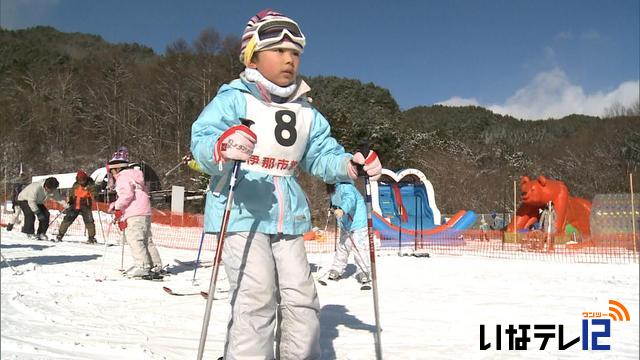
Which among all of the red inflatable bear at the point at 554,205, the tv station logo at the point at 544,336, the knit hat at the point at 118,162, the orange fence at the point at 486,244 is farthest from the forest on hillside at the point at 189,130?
the tv station logo at the point at 544,336

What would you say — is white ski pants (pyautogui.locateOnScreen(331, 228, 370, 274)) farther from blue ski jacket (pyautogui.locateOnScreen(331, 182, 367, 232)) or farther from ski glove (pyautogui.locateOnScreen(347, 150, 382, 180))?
ski glove (pyautogui.locateOnScreen(347, 150, 382, 180))

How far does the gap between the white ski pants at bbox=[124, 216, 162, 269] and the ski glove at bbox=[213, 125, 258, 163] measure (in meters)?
4.83

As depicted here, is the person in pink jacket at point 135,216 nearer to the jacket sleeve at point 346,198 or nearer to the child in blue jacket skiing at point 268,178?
the jacket sleeve at point 346,198

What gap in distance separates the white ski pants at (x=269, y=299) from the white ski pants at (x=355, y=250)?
413 cm

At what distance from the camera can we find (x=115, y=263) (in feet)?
26.6

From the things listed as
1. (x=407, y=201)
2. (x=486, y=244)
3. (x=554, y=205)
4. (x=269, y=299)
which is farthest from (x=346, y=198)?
(x=407, y=201)

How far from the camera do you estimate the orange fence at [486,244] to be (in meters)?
12.1

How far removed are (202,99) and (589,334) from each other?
2783cm

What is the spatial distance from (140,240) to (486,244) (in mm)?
11597

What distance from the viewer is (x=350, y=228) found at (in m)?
7.21

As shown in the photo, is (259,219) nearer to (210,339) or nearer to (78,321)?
(210,339)

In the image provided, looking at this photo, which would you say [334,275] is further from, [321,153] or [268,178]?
[268,178]

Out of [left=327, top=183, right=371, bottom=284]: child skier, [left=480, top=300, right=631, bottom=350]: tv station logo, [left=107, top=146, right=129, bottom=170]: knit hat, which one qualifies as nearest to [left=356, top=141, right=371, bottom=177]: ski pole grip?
[left=480, top=300, right=631, bottom=350]: tv station logo

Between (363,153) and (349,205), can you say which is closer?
(363,153)
